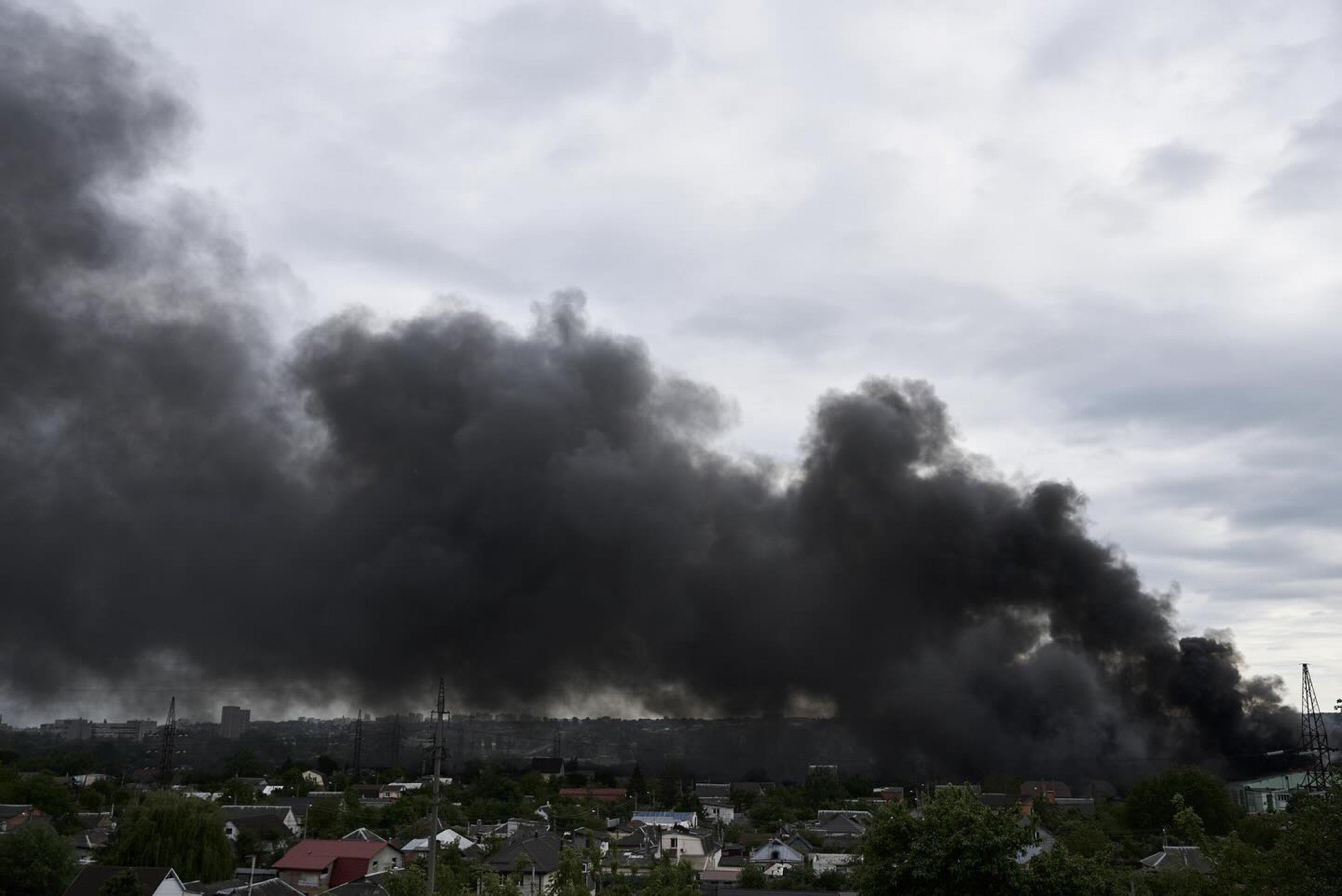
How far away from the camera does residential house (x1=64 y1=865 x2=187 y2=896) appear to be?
4166 cm

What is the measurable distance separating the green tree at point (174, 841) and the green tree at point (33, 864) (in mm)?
3724

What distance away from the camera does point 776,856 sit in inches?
2420

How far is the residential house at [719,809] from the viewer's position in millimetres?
91000

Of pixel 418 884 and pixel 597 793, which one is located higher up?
pixel 418 884

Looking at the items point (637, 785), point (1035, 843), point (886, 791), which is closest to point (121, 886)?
point (1035, 843)

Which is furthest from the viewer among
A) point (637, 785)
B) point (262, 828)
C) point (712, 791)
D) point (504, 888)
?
point (712, 791)

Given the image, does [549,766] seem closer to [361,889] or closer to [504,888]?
[361,889]

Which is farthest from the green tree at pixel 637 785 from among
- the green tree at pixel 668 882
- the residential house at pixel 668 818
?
the green tree at pixel 668 882

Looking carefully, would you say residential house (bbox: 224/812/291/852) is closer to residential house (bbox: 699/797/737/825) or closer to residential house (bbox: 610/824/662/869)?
residential house (bbox: 610/824/662/869)

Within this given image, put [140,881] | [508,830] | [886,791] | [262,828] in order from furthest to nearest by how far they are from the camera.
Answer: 1. [886,791]
2. [508,830]
3. [262,828]
4. [140,881]

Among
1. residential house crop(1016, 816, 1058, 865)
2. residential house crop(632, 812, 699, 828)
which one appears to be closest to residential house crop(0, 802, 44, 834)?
residential house crop(632, 812, 699, 828)

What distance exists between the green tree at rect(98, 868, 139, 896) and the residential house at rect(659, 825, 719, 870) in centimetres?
2962

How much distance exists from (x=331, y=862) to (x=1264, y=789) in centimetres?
7113

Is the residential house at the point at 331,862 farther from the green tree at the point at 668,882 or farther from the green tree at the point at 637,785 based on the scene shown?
the green tree at the point at 637,785
